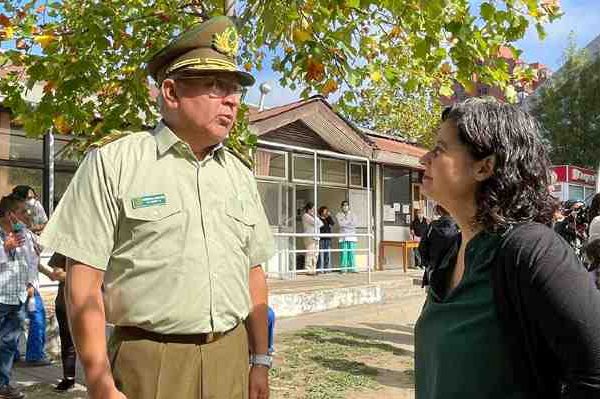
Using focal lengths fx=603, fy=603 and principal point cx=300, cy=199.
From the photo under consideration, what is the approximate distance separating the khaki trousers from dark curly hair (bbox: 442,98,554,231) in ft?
3.40

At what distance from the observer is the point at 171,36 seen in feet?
14.5

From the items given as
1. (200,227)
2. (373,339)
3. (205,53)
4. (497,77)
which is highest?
(497,77)

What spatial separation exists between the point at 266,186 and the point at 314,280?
84.9 inches

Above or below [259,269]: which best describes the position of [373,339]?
below

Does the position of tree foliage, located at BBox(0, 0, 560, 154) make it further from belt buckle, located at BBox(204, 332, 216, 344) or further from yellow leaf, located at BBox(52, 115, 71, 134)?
belt buckle, located at BBox(204, 332, 216, 344)

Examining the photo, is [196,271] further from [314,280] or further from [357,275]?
[357,275]

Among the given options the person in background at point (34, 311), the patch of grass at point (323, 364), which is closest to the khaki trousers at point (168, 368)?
the patch of grass at point (323, 364)

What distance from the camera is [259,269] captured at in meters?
→ 2.51

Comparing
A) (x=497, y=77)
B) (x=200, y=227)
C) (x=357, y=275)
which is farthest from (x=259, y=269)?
(x=357, y=275)

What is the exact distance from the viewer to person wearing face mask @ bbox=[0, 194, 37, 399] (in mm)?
5258

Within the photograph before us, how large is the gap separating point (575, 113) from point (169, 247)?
3125cm

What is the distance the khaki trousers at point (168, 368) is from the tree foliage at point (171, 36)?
2.18m

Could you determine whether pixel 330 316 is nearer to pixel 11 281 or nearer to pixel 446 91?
pixel 11 281

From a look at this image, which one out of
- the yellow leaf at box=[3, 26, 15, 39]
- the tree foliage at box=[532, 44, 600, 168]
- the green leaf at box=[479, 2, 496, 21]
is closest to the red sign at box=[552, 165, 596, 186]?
the tree foliage at box=[532, 44, 600, 168]
